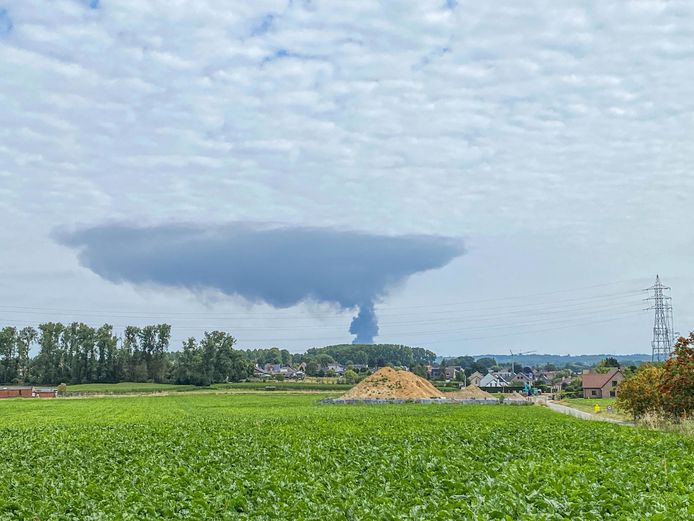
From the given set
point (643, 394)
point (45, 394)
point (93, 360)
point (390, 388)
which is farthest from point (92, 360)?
point (643, 394)

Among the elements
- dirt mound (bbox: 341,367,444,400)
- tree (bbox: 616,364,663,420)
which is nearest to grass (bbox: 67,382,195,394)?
dirt mound (bbox: 341,367,444,400)

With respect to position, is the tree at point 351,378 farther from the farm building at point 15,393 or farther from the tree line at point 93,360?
the farm building at point 15,393

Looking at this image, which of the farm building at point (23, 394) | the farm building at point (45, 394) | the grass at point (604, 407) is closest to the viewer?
the grass at point (604, 407)

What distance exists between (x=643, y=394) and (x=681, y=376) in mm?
9555

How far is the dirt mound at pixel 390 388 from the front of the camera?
306 ft

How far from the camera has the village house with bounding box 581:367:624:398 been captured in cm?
12112

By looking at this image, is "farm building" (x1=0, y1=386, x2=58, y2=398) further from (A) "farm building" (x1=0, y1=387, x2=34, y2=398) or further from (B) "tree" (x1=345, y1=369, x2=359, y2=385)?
(B) "tree" (x1=345, y1=369, x2=359, y2=385)

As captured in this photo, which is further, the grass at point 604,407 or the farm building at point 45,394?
the farm building at point 45,394

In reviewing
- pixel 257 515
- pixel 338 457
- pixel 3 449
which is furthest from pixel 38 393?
pixel 257 515

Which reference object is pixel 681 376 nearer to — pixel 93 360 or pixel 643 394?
pixel 643 394

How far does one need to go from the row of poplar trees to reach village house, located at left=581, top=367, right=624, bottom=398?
257 feet

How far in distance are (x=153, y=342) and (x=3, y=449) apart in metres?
149

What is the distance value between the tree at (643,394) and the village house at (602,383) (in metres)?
77.8

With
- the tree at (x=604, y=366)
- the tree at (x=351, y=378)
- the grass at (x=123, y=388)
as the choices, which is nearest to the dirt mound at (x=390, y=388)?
the tree at (x=604, y=366)
